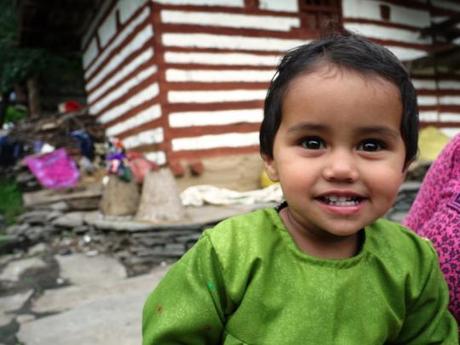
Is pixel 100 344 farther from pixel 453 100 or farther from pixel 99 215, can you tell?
pixel 453 100

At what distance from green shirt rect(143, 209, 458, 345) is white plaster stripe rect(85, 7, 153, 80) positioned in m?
6.16

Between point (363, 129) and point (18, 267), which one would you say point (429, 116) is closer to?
point (18, 267)

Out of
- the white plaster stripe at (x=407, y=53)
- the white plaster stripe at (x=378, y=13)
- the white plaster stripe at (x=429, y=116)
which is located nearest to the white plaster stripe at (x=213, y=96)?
the white plaster stripe at (x=378, y=13)

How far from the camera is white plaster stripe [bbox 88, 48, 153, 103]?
22.9 ft

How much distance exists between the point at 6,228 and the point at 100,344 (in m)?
4.38

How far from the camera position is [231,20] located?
23.3ft

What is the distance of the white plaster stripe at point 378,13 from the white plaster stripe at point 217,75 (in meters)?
2.22

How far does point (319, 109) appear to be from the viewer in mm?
963

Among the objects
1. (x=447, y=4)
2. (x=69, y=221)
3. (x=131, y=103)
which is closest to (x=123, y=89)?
(x=131, y=103)

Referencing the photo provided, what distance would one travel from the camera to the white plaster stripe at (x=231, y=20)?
6.66 metres

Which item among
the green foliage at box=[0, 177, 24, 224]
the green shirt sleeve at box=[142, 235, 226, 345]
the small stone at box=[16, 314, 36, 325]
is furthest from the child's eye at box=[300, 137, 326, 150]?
the green foliage at box=[0, 177, 24, 224]

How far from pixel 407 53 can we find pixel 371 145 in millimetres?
9115

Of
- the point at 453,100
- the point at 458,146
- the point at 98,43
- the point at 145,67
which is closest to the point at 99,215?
the point at 145,67

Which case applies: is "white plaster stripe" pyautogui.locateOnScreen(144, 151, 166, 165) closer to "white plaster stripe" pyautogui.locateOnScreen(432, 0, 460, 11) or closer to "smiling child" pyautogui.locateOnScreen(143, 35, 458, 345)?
"smiling child" pyautogui.locateOnScreen(143, 35, 458, 345)
